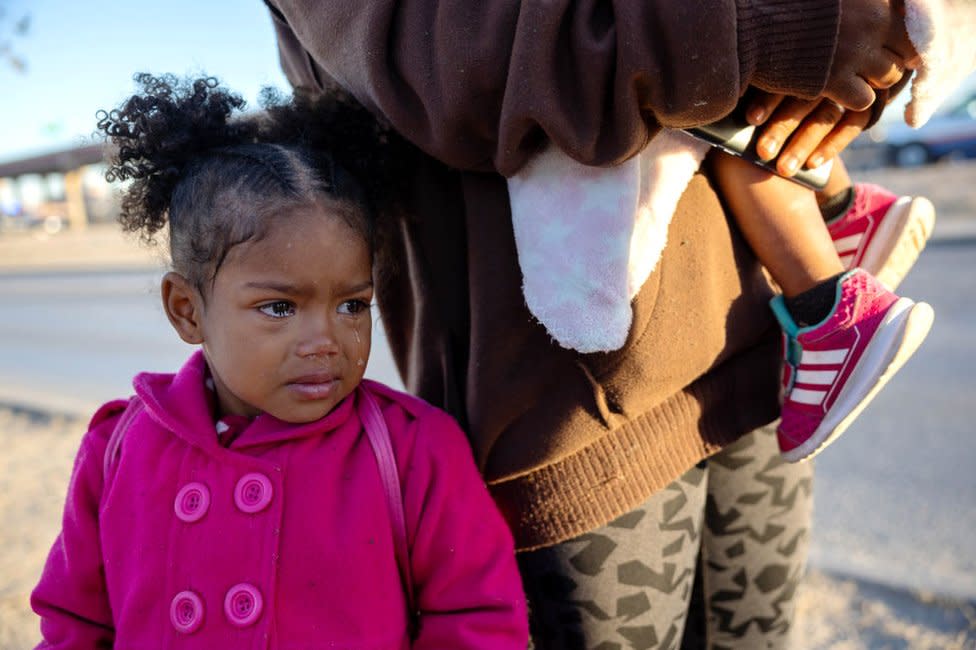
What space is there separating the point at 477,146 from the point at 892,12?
0.55 metres

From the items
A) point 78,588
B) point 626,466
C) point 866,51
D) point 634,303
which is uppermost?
point 866,51

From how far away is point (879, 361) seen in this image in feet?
3.82

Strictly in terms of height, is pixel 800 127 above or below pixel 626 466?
above

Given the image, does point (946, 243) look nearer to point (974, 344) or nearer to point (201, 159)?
point (974, 344)

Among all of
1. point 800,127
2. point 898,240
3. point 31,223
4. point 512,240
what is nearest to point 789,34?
point 800,127

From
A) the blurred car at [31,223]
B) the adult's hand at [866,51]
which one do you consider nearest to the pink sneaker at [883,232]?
the adult's hand at [866,51]

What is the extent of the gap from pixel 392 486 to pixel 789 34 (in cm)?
80

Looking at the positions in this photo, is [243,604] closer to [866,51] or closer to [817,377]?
[817,377]

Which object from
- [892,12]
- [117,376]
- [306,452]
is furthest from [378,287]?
[117,376]

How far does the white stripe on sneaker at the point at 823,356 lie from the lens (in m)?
1.21

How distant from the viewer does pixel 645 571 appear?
1249 millimetres

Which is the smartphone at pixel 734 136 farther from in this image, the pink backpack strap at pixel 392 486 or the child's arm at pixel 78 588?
the child's arm at pixel 78 588

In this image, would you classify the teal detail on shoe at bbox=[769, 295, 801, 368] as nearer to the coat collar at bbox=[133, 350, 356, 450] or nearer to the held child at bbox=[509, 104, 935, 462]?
the held child at bbox=[509, 104, 935, 462]

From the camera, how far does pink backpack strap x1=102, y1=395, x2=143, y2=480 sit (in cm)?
127
